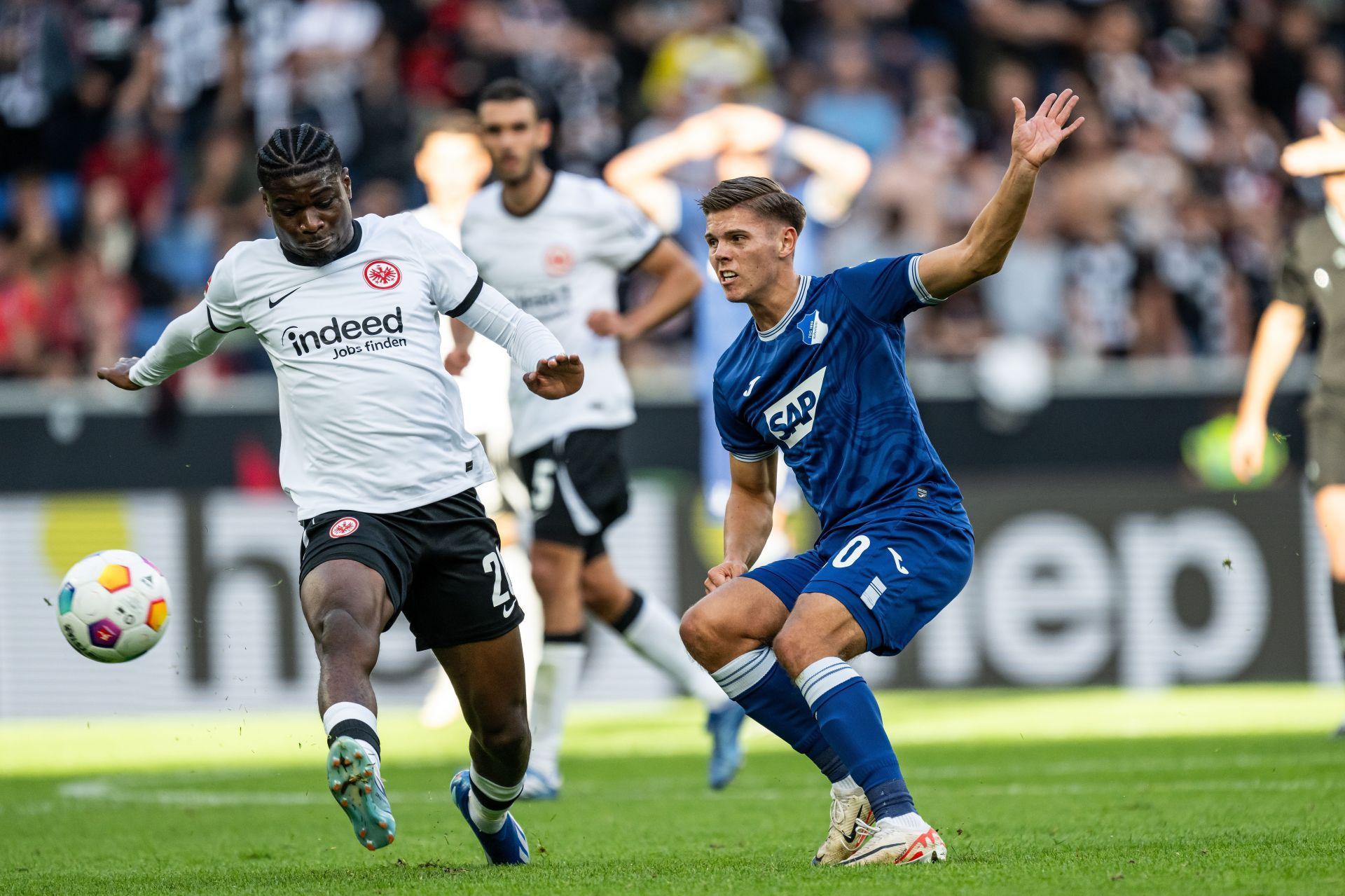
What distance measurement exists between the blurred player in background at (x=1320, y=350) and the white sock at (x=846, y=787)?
4299 mm

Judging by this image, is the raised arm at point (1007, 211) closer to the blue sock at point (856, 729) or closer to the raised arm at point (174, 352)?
the blue sock at point (856, 729)

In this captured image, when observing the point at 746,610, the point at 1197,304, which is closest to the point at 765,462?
the point at 746,610

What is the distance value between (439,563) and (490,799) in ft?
2.53

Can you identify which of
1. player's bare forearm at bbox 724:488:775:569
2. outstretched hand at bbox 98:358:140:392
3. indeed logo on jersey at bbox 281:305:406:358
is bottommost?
player's bare forearm at bbox 724:488:775:569

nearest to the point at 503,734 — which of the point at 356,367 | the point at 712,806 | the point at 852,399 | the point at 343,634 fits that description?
the point at 343,634

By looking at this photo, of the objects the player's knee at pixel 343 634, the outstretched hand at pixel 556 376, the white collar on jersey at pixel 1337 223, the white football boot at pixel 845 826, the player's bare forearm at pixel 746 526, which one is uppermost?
the white collar on jersey at pixel 1337 223

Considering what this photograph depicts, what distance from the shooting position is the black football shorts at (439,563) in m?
5.25

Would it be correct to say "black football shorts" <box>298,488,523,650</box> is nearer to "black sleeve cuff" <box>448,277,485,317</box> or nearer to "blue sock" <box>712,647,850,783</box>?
"black sleeve cuff" <box>448,277,485,317</box>

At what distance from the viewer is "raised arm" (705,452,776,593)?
5.75 m

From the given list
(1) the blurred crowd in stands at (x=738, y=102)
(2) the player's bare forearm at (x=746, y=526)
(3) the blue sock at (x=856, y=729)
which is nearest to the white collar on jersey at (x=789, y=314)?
(2) the player's bare forearm at (x=746, y=526)

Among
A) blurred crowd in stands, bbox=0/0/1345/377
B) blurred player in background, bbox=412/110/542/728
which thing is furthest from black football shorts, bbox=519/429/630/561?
blurred crowd in stands, bbox=0/0/1345/377

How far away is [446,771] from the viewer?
345 inches

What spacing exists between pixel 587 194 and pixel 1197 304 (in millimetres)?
7558

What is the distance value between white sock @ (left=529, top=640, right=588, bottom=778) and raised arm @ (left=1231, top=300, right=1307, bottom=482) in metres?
3.44
